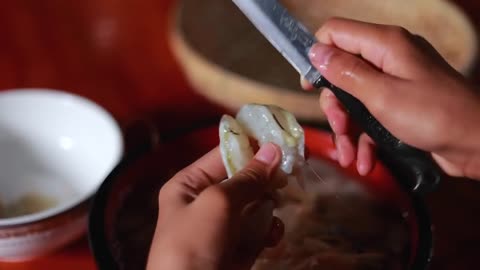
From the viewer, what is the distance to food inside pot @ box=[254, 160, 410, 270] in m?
0.56

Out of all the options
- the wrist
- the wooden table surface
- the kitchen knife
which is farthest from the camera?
the wooden table surface

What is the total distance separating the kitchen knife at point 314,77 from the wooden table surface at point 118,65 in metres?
0.13

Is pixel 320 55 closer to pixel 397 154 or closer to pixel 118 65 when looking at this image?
pixel 397 154

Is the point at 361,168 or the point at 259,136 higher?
the point at 259,136

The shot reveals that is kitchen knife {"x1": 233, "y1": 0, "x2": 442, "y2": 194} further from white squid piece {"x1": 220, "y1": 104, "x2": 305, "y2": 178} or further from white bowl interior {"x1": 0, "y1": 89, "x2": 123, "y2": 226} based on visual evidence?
white bowl interior {"x1": 0, "y1": 89, "x2": 123, "y2": 226}

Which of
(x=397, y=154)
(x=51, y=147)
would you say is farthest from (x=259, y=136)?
(x=51, y=147)

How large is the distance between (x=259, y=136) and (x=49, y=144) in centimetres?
32

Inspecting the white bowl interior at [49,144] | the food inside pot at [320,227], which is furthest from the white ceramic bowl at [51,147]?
the food inside pot at [320,227]

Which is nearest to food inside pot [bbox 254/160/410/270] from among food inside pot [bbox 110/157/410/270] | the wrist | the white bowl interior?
food inside pot [bbox 110/157/410/270]

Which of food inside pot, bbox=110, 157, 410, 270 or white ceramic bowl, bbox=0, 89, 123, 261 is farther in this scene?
Answer: white ceramic bowl, bbox=0, 89, 123, 261

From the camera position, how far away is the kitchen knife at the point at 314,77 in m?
0.55

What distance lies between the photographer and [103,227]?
568mm

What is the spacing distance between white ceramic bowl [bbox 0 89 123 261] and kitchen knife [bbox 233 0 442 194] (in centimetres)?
22

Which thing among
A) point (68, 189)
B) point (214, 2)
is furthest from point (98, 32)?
point (68, 189)
